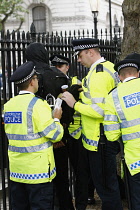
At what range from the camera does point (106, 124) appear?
4.62 meters

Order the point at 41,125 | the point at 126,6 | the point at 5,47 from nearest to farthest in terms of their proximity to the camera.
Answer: the point at 41,125 → the point at 5,47 → the point at 126,6

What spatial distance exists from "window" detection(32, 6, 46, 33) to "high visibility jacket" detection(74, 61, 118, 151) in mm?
36747

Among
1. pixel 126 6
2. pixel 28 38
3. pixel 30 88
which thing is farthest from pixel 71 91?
pixel 126 6

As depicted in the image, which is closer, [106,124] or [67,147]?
[106,124]

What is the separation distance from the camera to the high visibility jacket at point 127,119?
4.48 m

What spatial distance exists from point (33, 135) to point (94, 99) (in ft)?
2.93

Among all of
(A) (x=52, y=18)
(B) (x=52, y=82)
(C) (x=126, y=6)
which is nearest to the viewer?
(B) (x=52, y=82)

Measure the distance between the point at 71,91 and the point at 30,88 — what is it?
79 cm

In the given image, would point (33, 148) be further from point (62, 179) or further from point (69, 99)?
point (62, 179)

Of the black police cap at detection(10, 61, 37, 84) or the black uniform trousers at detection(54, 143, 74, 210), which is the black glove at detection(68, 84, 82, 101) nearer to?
the black uniform trousers at detection(54, 143, 74, 210)

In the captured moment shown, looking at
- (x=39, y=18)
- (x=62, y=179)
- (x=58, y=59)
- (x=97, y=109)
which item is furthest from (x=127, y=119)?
(x=39, y=18)

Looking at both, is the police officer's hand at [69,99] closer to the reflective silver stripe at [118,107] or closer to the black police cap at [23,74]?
the black police cap at [23,74]

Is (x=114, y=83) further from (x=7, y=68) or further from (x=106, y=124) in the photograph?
(x=7, y=68)

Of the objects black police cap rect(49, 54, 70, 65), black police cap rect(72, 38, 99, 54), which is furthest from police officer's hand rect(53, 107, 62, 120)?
black police cap rect(49, 54, 70, 65)
